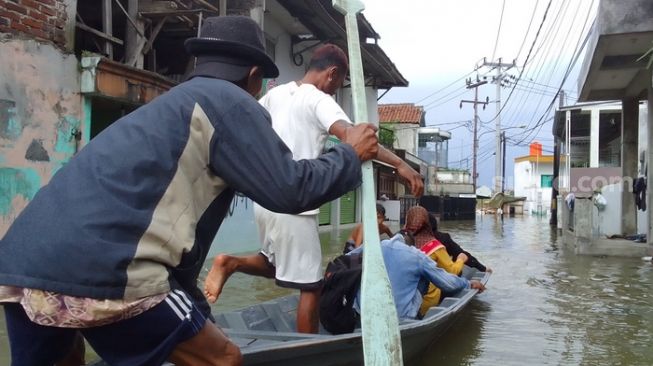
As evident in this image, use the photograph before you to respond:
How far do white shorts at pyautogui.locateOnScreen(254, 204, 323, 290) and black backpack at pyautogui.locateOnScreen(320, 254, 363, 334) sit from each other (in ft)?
2.03

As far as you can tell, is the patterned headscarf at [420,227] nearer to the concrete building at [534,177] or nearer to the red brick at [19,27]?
the red brick at [19,27]

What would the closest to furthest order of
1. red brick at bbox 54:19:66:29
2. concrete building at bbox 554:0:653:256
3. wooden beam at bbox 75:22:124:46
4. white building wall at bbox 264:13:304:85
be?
red brick at bbox 54:19:66:29
wooden beam at bbox 75:22:124:46
concrete building at bbox 554:0:653:256
white building wall at bbox 264:13:304:85

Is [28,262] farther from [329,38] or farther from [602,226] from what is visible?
[602,226]

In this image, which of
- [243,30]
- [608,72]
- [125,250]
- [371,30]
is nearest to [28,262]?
[125,250]

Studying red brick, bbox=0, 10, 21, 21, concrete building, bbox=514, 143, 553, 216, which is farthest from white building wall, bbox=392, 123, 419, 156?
red brick, bbox=0, 10, 21, 21

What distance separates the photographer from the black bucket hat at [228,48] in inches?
75.6

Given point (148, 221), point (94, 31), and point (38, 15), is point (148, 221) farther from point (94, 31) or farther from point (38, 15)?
point (94, 31)

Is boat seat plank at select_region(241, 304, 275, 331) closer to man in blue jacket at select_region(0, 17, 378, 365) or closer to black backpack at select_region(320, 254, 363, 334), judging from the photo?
black backpack at select_region(320, 254, 363, 334)

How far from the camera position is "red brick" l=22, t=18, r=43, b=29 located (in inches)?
244

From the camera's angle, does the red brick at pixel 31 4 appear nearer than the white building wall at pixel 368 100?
Yes

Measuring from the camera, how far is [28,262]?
1.59 m

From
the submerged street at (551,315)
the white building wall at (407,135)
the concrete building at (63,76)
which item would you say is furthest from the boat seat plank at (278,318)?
the white building wall at (407,135)

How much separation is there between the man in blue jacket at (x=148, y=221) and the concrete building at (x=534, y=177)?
1733 inches

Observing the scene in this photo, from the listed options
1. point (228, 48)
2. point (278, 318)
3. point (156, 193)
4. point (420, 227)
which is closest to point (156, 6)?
point (420, 227)
